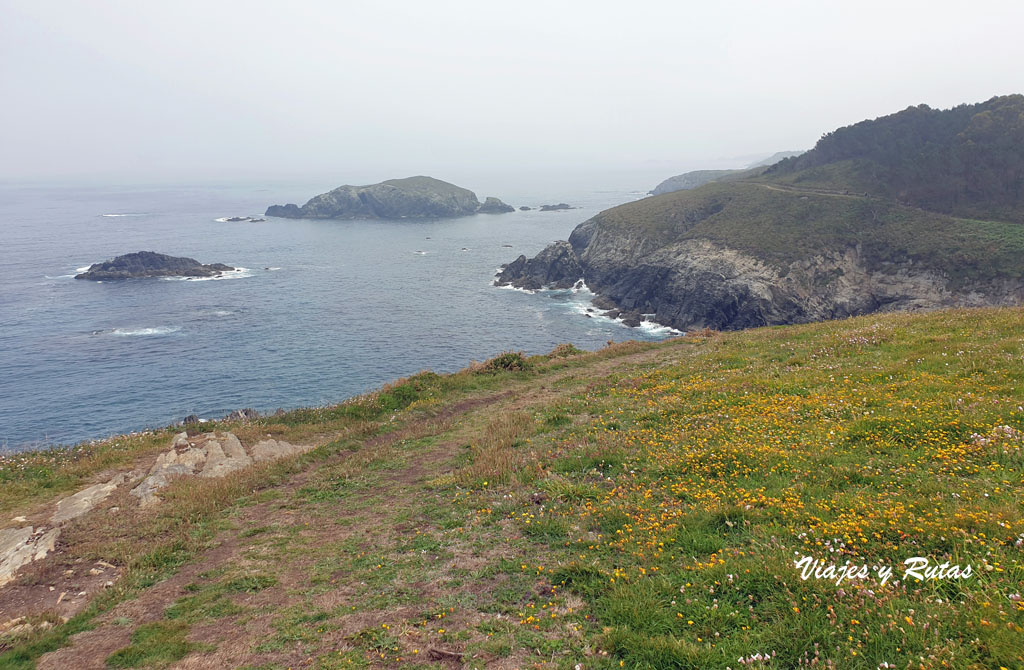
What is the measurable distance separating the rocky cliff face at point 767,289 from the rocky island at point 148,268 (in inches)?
3377

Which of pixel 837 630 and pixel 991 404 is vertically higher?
pixel 991 404

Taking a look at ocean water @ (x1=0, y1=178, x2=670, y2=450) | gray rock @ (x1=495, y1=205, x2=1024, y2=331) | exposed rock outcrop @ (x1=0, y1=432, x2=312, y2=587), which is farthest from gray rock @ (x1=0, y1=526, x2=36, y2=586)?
gray rock @ (x1=495, y1=205, x2=1024, y2=331)

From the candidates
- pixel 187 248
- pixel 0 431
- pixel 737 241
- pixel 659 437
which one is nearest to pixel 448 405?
pixel 659 437

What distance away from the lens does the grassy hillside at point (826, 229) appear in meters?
69.1

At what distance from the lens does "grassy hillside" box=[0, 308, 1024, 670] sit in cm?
606

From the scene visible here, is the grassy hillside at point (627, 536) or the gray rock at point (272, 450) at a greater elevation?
the grassy hillside at point (627, 536)

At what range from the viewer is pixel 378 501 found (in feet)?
44.0

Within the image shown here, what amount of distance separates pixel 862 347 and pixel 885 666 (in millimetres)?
15777

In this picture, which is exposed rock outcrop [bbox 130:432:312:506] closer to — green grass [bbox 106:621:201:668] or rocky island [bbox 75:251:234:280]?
green grass [bbox 106:621:201:668]

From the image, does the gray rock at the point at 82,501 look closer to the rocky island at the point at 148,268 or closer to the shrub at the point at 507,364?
the shrub at the point at 507,364

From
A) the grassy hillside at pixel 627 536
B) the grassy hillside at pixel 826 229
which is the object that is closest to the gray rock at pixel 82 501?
the grassy hillside at pixel 627 536

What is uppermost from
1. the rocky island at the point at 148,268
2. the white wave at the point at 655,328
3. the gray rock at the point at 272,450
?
the rocky island at the point at 148,268

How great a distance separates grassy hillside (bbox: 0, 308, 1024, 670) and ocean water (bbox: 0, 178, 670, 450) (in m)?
33.4

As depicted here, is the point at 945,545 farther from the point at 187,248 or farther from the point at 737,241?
the point at 187,248
